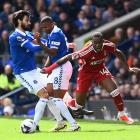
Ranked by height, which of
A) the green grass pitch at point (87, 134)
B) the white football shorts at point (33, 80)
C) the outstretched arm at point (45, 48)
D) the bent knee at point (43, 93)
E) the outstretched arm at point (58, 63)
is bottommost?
the green grass pitch at point (87, 134)

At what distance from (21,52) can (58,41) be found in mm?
647

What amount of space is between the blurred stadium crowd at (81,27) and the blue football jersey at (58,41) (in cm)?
525

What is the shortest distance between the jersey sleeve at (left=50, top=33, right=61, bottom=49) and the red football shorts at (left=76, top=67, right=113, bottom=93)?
1.56m

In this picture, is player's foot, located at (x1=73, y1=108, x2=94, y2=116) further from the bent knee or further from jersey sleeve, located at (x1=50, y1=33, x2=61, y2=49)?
jersey sleeve, located at (x1=50, y1=33, x2=61, y2=49)

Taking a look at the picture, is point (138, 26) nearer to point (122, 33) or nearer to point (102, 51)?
point (122, 33)

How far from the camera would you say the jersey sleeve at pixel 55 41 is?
12508 mm

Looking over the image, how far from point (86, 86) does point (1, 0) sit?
448 inches

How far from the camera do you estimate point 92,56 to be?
13422 millimetres

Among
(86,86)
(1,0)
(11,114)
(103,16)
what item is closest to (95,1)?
(103,16)

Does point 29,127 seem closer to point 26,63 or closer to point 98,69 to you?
point 26,63

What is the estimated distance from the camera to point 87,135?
1177 centimetres

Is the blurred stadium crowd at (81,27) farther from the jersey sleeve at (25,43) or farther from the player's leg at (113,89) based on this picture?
the jersey sleeve at (25,43)

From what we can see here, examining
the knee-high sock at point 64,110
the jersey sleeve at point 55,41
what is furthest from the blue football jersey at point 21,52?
the knee-high sock at point 64,110

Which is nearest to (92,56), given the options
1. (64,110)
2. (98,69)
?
(98,69)
